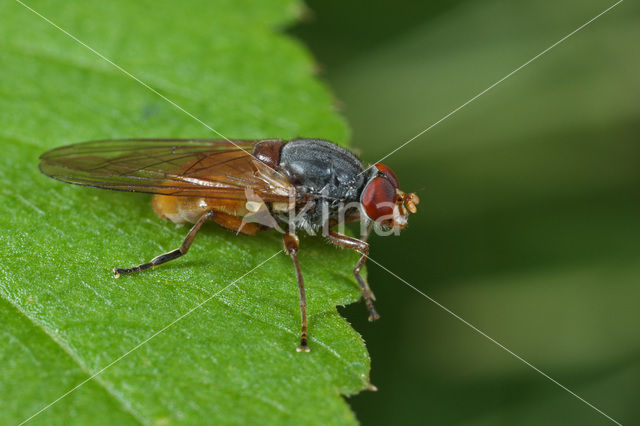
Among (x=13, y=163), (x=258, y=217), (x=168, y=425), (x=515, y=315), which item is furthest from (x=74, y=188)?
(x=515, y=315)

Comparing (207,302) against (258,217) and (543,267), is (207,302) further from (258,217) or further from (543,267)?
(543,267)

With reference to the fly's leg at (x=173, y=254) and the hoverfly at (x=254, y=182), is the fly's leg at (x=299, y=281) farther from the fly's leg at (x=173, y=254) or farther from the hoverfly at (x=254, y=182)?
the fly's leg at (x=173, y=254)

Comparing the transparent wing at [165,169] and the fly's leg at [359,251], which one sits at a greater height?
the transparent wing at [165,169]

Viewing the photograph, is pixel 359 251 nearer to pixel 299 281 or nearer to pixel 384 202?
pixel 384 202

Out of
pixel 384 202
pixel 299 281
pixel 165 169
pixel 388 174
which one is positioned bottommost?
pixel 299 281

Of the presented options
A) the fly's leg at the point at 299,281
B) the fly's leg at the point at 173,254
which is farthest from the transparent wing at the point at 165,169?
the fly's leg at the point at 299,281

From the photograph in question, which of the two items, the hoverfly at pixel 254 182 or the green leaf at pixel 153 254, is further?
the hoverfly at pixel 254 182

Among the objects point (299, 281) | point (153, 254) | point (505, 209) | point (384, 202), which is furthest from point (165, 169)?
point (505, 209)
